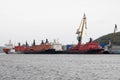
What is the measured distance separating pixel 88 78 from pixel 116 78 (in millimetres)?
4531

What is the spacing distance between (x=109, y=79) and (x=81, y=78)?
4785mm

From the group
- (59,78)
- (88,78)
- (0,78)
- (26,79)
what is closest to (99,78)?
(88,78)

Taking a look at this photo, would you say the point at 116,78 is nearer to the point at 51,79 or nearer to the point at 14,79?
the point at 51,79

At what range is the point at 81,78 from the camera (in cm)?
6556

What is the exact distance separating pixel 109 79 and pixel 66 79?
6799mm

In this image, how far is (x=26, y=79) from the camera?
62.9 metres

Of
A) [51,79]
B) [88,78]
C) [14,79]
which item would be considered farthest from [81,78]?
[14,79]

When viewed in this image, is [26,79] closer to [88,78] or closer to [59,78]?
[59,78]

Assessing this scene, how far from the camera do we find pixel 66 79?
63688 mm

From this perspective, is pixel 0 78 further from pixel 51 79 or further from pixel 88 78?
pixel 88 78

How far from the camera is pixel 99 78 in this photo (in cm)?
6544

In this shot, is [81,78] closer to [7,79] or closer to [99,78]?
[99,78]

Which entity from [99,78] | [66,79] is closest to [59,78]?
[66,79]

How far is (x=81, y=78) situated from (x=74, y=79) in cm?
205
